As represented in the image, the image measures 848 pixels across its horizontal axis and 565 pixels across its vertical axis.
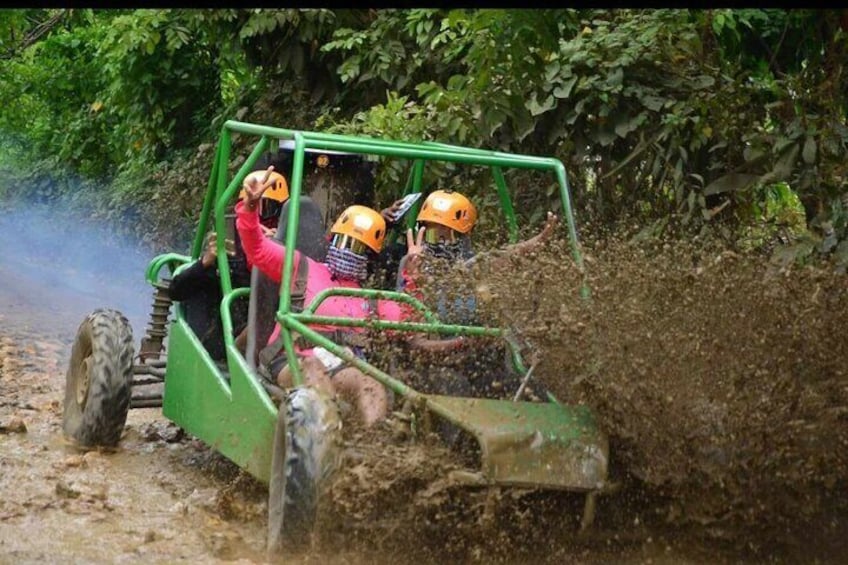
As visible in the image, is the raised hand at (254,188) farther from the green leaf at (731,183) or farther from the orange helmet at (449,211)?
the green leaf at (731,183)

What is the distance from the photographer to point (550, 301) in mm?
5547

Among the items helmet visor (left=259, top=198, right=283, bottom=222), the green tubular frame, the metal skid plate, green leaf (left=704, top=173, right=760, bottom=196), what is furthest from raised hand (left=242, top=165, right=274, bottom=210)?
green leaf (left=704, top=173, right=760, bottom=196)

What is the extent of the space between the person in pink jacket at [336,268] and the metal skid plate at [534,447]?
0.71 metres

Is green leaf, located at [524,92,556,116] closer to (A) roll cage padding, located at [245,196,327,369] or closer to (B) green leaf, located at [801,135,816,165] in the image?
(B) green leaf, located at [801,135,816,165]

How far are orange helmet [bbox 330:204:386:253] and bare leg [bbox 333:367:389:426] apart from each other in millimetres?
851

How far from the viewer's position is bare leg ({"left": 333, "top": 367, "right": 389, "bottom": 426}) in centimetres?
580

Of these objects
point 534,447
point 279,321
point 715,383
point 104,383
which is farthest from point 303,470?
point 104,383

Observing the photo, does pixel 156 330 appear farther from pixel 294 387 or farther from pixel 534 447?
pixel 534 447

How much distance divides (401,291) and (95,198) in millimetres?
14225

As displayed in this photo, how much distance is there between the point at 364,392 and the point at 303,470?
828 mm

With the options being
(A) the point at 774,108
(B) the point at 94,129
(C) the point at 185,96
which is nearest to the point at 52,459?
(A) the point at 774,108

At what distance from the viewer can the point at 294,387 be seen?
578 cm

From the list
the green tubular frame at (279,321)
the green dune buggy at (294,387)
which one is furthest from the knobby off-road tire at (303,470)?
the green tubular frame at (279,321)

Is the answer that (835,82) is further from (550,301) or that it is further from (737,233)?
(550,301)
